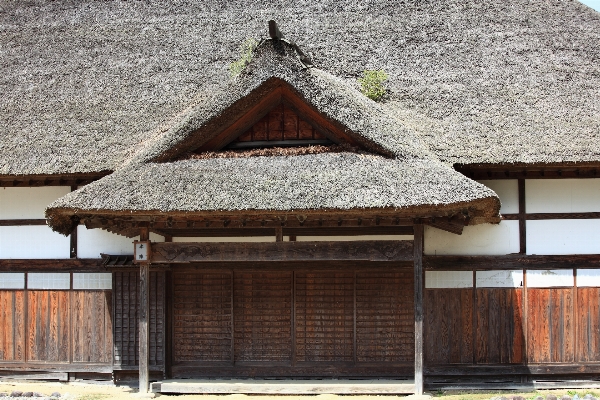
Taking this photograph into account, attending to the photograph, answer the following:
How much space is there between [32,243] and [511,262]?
8.38 metres

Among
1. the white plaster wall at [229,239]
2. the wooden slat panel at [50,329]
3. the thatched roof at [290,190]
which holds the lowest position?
the wooden slat panel at [50,329]

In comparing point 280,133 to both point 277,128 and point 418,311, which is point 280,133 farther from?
point 418,311

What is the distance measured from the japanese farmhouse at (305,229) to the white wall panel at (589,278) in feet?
0.11

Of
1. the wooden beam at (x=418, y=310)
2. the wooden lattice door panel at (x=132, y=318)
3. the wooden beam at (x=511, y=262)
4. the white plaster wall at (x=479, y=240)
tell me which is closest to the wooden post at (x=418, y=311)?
the wooden beam at (x=418, y=310)

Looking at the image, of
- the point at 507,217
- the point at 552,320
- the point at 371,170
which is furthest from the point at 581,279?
the point at 371,170

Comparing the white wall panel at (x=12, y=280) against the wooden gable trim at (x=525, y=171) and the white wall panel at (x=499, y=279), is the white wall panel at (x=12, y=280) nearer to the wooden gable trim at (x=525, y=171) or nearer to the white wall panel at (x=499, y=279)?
the wooden gable trim at (x=525, y=171)

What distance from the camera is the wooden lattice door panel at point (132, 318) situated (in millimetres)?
12688

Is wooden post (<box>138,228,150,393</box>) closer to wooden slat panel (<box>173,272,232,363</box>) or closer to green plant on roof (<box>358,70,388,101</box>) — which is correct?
wooden slat panel (<box>173,272,232,363</box>)

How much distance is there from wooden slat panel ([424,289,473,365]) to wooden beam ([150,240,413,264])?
1.64m

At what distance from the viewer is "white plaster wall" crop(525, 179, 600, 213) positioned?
12258 millimetres

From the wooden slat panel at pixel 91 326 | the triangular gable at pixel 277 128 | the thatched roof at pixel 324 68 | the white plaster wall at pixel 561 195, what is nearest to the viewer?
the triangular gable at pixel 277 128

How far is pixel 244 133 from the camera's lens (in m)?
12.5

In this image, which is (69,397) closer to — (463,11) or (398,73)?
(398,73)

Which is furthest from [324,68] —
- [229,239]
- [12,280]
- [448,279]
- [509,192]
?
[12,280]
